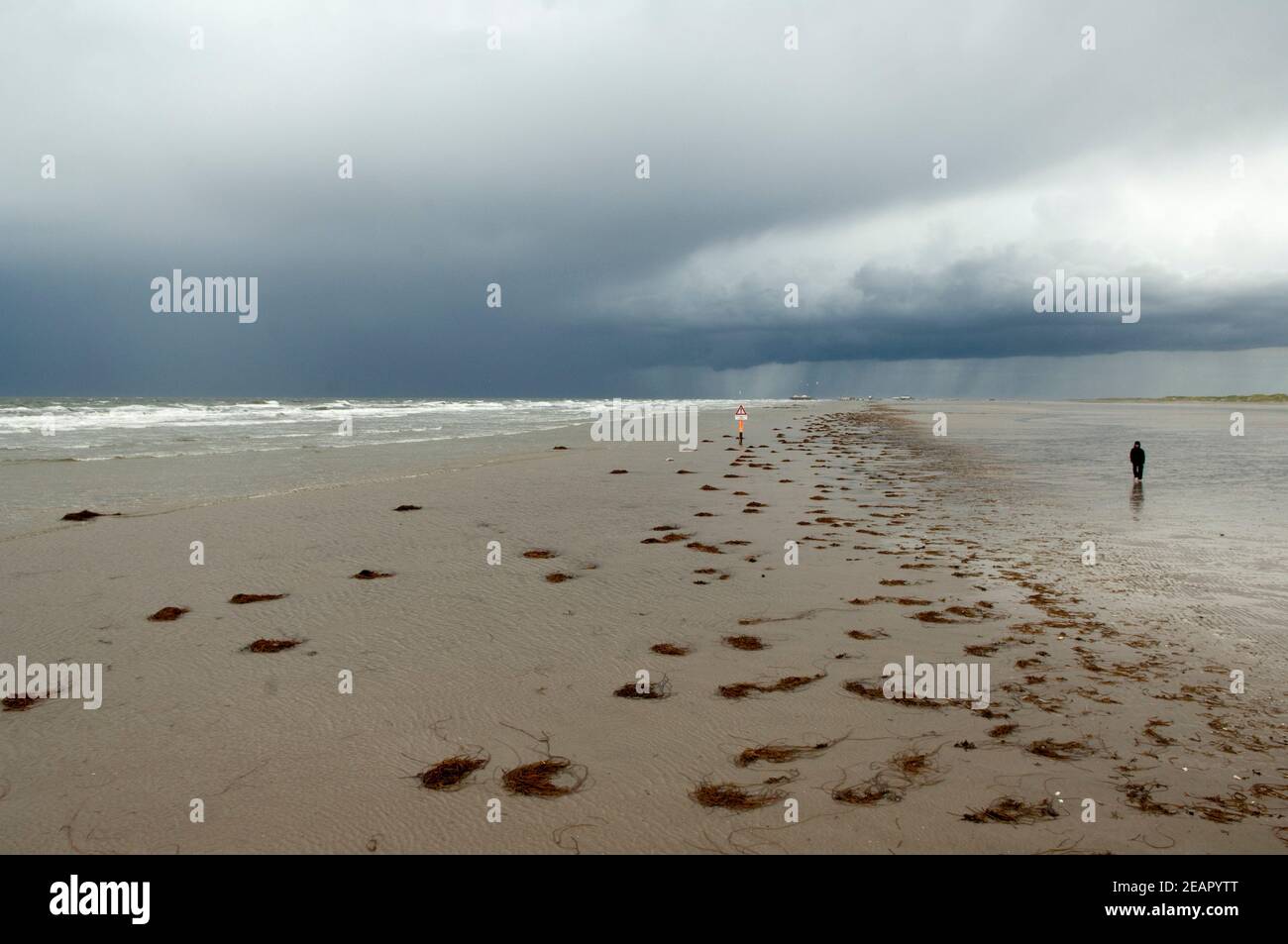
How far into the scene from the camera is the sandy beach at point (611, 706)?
12.4ft

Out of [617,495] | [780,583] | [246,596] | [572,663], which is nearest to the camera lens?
[572,663]

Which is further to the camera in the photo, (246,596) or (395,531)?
(395,531)

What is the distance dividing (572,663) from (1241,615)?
699 cm

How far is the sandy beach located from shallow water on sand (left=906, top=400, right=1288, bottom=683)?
0.51m

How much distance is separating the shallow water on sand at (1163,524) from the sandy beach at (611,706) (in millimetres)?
506

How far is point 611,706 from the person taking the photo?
17.3ft

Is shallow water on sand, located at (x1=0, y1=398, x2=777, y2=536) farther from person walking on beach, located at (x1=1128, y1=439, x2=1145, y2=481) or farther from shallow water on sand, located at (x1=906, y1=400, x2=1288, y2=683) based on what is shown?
person walking on beach, located at (x1=1128, y1=439, x2=1145, y2=481)

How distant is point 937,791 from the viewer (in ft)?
13.2

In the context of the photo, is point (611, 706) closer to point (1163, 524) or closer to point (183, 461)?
point (1163, 524)

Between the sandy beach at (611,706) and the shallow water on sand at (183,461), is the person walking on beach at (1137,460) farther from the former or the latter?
the shallow water on sand at (183,461)

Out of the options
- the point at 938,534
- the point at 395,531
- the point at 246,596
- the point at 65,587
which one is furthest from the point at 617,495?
the point at 65,587

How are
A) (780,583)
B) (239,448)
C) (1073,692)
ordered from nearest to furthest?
(1073,692)
(780,583)
(239,448)

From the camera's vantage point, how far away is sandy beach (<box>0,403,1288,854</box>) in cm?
377

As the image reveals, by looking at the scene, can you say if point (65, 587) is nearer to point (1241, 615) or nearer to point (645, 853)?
point (645, 853)
